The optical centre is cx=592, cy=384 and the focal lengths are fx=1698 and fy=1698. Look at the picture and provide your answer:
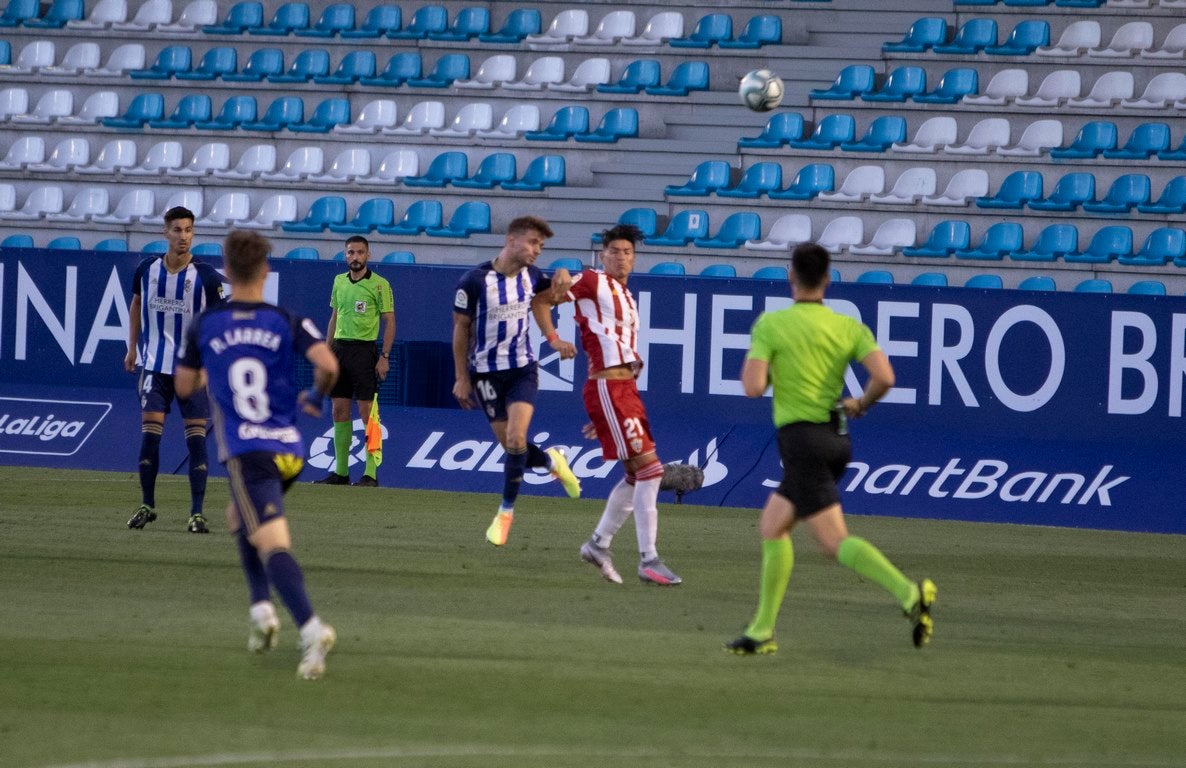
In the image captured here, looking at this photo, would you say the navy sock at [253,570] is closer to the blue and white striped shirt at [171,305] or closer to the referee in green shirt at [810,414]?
the referee in green shirt at [810,414]

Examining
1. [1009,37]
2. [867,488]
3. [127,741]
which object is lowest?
[867,488]

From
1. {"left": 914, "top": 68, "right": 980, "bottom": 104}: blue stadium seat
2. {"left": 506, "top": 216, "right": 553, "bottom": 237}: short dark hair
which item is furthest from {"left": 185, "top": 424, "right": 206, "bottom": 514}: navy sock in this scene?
{"left": 914, "top": 68, "right": 980, "bottom": 104}: blue stadium seat

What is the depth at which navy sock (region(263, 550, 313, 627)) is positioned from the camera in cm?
684

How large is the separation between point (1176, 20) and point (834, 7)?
4759 mm

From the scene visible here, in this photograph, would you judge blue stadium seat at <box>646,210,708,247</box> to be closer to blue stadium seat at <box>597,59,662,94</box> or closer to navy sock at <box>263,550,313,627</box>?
blue stadium seat at <box>597,59,662,94</box>

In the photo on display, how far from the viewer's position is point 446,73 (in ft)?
83.0

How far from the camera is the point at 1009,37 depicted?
922 inches

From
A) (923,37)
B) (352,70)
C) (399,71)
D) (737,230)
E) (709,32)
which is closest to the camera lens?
(737,230)

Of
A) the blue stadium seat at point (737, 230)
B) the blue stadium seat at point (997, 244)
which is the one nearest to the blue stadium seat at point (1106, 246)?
the blue stadium seat at point (997, 244)

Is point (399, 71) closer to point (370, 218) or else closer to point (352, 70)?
A: point (352, 70)

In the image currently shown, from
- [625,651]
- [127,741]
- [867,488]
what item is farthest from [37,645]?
[867,488]

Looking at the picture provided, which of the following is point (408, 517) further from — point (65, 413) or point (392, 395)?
point (65, 413)

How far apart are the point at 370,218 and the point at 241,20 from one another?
578 centimetres

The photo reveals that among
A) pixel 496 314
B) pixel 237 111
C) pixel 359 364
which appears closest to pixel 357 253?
pixel 359 364
